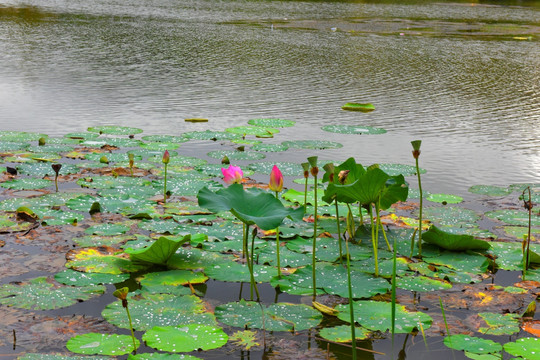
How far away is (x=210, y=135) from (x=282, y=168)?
1.07 metres

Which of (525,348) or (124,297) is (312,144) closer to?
(525,348)

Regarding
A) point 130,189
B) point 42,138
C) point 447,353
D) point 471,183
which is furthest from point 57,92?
point 447,353

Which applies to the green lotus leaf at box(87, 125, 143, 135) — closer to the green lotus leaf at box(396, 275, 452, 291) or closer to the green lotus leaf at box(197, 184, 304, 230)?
the green lotus leaf at box(197, 184, 304, 230)

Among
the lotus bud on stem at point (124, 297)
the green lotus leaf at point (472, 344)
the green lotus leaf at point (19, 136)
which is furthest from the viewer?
the green lotus leaf at point (19, 136)

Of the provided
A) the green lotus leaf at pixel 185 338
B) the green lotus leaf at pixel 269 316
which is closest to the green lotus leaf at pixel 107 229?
the green lotus leaf at pixel 269 316

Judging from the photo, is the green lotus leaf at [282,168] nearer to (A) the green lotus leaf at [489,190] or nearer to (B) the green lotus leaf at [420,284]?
(A) the green lotus leaf at [489,190]

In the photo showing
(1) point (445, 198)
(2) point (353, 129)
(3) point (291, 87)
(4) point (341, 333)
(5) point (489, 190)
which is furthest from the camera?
(3) point (291, 87)

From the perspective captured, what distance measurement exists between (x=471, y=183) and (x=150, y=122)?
9.08ft

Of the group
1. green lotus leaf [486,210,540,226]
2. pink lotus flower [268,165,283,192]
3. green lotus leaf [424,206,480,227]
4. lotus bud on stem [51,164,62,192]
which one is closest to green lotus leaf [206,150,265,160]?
lotus bud on stem [51,164,62,192]

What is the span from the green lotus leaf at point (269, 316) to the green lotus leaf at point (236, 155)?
7.38ft

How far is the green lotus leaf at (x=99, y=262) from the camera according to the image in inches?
104

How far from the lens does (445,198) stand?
384 centimetres

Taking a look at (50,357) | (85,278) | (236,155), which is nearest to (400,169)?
(236,155)

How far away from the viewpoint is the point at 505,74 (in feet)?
30.9
